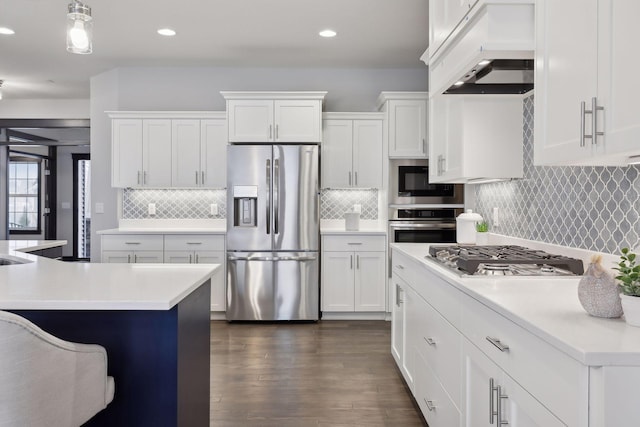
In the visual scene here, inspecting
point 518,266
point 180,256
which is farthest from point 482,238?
point 180,256

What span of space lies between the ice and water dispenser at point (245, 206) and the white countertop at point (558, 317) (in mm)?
3097

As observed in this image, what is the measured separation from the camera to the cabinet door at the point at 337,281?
16.1 ft

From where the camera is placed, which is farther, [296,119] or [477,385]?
[296,119]

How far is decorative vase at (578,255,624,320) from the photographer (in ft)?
4.05

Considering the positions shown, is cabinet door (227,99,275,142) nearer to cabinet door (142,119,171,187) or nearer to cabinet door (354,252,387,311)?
cabinet door (142,119,171,187)

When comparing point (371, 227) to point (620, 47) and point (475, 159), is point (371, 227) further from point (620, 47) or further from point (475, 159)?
point (620, 47)

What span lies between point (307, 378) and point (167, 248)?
7.60 ft

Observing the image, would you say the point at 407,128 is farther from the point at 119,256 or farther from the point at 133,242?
the point at 119,256

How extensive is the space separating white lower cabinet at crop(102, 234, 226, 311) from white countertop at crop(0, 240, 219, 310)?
227 centimetres

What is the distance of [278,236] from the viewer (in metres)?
4.80

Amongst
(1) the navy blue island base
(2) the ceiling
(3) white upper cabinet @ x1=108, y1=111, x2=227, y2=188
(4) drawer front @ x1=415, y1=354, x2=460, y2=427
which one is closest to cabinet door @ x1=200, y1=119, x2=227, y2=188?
(3) white upper cabinet @ x1=108, y1=111, x2=227, y2=188

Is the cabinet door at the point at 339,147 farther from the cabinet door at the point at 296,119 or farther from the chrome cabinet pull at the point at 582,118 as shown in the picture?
the chrome cabinet pull at the point at 582,118

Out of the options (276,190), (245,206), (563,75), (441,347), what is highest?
(563,75)

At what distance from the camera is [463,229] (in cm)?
332
